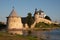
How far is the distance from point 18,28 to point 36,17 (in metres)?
22.4

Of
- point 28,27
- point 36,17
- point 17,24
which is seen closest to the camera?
point 17,24

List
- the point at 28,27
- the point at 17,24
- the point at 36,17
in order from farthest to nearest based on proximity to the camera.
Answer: the point at 36,17 < the point at 28,27 < the point at 17,24

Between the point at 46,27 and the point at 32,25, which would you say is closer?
the point at 32,25

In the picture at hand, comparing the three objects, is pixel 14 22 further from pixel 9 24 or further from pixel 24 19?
pixel 24 19

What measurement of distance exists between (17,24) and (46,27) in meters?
24.4

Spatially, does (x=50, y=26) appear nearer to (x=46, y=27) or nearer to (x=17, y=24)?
(x=46, y=27)

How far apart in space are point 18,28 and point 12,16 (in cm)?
217

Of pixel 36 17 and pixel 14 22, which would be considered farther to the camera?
pixel 36 17

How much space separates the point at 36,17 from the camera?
56031mm

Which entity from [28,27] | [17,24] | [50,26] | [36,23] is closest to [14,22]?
[17,24]

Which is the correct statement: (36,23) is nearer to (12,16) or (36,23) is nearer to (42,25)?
(42,25)

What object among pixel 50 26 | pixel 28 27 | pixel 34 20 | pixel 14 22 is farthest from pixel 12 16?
pixel 50 26

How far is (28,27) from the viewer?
5238 cm

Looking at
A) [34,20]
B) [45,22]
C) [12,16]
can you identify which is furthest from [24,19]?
[12,16]
